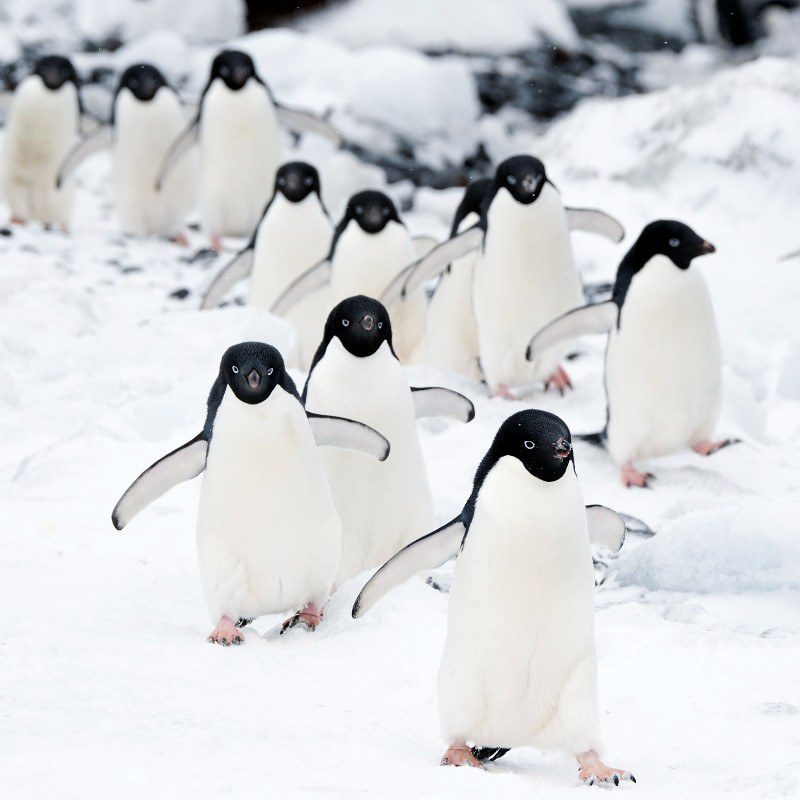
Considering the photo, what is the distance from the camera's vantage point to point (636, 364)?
175 inches

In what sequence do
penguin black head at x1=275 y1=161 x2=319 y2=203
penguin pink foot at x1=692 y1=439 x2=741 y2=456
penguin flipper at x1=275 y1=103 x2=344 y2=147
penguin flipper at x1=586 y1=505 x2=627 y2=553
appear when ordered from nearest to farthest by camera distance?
penguin flipper at x1=586 y1=505 x2=627 y2=553 → penguin pink foot at x1=692 y1=439 x2=741 y2=456 → penguin black head at x1=275 y1=161 x2=319 y2=203 → penguin flipper at x1=275 y1=103 x2=344 y2=147

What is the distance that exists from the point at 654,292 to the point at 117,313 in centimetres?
263

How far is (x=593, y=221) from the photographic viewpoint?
5262 millimetres

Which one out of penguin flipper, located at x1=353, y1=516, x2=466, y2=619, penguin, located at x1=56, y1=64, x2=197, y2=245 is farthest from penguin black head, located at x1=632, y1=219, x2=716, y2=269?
penguin, located at x1=56, y1=64, x2=197, y2=245

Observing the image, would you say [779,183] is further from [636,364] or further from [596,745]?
[596,745]

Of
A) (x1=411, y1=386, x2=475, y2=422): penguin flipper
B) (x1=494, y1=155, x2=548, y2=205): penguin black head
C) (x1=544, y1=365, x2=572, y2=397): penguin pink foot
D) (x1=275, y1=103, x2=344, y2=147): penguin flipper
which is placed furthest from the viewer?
(x1=275, y1=103, x2=344, y2=147): penguin flipper

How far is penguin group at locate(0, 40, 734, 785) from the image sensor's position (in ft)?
8.32

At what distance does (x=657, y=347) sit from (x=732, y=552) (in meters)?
1.18

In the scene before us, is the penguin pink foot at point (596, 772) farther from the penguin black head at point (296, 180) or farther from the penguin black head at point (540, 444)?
the penguin black head at point (296, 180)

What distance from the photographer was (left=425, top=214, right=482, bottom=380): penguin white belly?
546 centimetres

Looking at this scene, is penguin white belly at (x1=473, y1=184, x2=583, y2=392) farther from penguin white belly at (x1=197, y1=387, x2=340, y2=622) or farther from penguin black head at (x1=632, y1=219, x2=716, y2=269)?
penguin white belly at (x1=197, y1=387, x2=340, y2=622)

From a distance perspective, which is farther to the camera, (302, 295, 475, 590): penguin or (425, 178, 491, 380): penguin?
(425, 178, 491, 380): penguin

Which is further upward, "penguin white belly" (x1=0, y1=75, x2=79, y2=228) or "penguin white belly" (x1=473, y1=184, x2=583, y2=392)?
"penguin white belly" (x1=0, y1=75, x2=79, y2=228)

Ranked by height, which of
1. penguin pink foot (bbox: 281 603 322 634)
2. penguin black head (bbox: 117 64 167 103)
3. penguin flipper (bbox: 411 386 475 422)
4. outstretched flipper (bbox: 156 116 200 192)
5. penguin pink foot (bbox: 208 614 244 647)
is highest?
penguin black head (bbox: 117 64 167 103)
